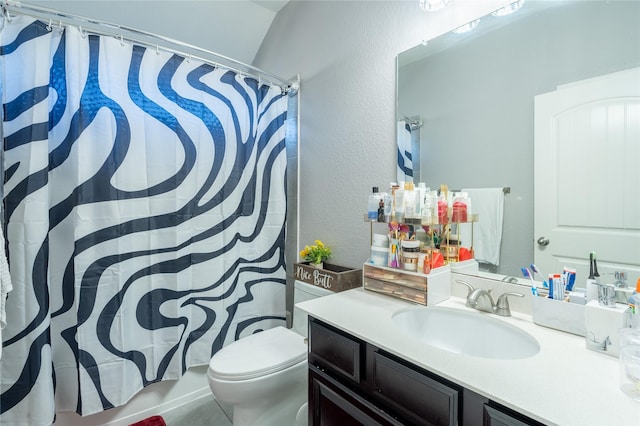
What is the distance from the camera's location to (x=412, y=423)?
806 mm

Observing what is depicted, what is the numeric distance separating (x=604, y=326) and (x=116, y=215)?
1911 millimetres

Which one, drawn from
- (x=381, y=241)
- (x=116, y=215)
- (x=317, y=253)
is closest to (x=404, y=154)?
(x=381, y=241)

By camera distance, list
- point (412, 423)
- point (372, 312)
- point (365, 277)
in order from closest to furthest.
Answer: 1. point (412, 423)
2. point (372, 312)
3. point (365, 277)

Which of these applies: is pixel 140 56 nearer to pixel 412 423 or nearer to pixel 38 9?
pixel 38 9

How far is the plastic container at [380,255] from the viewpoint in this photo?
1373mm

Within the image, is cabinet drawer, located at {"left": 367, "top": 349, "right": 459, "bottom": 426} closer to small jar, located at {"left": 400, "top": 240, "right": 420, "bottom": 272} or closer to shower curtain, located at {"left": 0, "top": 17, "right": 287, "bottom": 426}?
small jar, located at {"left": 400, "top": 240, "right": 420, "bottom": 272}

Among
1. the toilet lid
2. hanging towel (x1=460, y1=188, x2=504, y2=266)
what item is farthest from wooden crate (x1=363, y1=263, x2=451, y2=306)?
the toilet lid

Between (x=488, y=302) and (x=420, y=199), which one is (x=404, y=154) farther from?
(x=488, y=302)

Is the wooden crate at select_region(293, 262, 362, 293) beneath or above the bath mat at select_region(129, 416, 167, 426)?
above

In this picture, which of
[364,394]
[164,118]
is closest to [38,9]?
[164,118]

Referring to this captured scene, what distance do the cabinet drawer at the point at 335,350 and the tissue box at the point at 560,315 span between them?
0.59 meters

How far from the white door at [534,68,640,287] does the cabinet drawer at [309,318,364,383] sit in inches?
29.3

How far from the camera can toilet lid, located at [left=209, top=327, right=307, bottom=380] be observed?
1.31 metres

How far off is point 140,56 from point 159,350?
1.56m
